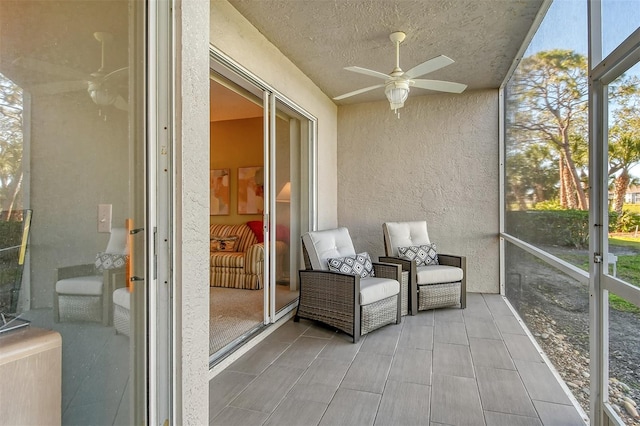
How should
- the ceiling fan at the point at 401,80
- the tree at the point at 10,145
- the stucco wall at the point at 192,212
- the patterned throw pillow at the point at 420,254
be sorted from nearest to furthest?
the tree at the point at 10,145
the stucco wall at the point at 192,212
the ceiling fan at the point at 401,80
the patterned throw pillow at the point at 420,254

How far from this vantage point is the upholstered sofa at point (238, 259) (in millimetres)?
4781

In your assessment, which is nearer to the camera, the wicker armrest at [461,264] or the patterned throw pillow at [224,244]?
the wicker armrest at [461,264]

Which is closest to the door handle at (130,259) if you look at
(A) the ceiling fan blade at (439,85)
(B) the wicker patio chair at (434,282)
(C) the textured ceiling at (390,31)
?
(C) the textured ceiling at (390,31)

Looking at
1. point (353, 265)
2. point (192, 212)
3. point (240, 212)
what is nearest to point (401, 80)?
point (353, 265)

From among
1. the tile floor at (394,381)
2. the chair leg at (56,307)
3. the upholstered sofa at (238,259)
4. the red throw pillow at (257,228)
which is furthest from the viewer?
the red throw pillow at (257,228)

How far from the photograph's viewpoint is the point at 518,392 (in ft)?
7.04

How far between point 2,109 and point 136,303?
70cm

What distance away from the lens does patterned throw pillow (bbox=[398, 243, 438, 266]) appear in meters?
4.04

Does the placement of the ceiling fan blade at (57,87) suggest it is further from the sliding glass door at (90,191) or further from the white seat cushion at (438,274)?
the white seat cushion at (438,274)

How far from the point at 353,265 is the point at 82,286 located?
8.58 ft

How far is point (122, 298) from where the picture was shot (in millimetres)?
1175

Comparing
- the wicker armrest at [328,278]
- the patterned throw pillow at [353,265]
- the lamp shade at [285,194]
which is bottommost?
the wicker armrest at [328,278]

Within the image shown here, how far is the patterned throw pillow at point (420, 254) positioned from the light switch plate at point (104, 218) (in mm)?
3400

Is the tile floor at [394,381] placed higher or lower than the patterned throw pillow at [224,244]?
lower
